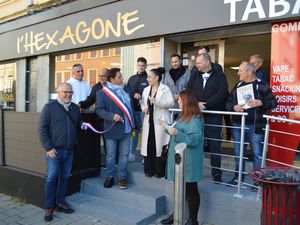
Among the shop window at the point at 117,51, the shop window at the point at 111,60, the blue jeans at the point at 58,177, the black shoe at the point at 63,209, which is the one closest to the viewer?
the blue jeans at the point at 58,177

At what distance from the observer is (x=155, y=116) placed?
4562 millimetres

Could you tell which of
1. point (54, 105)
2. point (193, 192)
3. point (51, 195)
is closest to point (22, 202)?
point (51, 195)

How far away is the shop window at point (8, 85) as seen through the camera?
10360mm

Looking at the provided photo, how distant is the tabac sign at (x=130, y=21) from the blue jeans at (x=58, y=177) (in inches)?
119

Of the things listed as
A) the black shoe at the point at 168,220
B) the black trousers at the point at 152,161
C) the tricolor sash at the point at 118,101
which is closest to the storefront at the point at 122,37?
the tricolor sash at the point at 118,101

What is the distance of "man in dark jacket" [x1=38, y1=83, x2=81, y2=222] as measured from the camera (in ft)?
13.9

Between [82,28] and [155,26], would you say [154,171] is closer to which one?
[155,26]

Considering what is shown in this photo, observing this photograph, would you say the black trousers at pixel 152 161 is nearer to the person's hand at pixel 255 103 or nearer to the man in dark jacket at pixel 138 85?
the man in dark jacket at pixel 138 85

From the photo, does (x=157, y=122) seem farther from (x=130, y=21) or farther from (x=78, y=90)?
(x=130, y=21)

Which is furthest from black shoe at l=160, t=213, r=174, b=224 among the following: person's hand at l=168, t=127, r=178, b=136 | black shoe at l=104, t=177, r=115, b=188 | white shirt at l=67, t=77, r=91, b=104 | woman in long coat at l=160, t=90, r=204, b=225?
white shirt at l=67, t=77, r=91, b=104

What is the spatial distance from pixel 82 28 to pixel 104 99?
3.69m

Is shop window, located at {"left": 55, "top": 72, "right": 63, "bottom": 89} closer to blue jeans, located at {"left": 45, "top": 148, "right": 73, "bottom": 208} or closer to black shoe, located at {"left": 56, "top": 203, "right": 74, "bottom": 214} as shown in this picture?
blue jeans, located at {"left": 45, "top": 148, "right": 73, "bottom": 208}

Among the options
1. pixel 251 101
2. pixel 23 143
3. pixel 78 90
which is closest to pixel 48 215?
pixel 23 143

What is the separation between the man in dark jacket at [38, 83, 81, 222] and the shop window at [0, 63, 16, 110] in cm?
653
